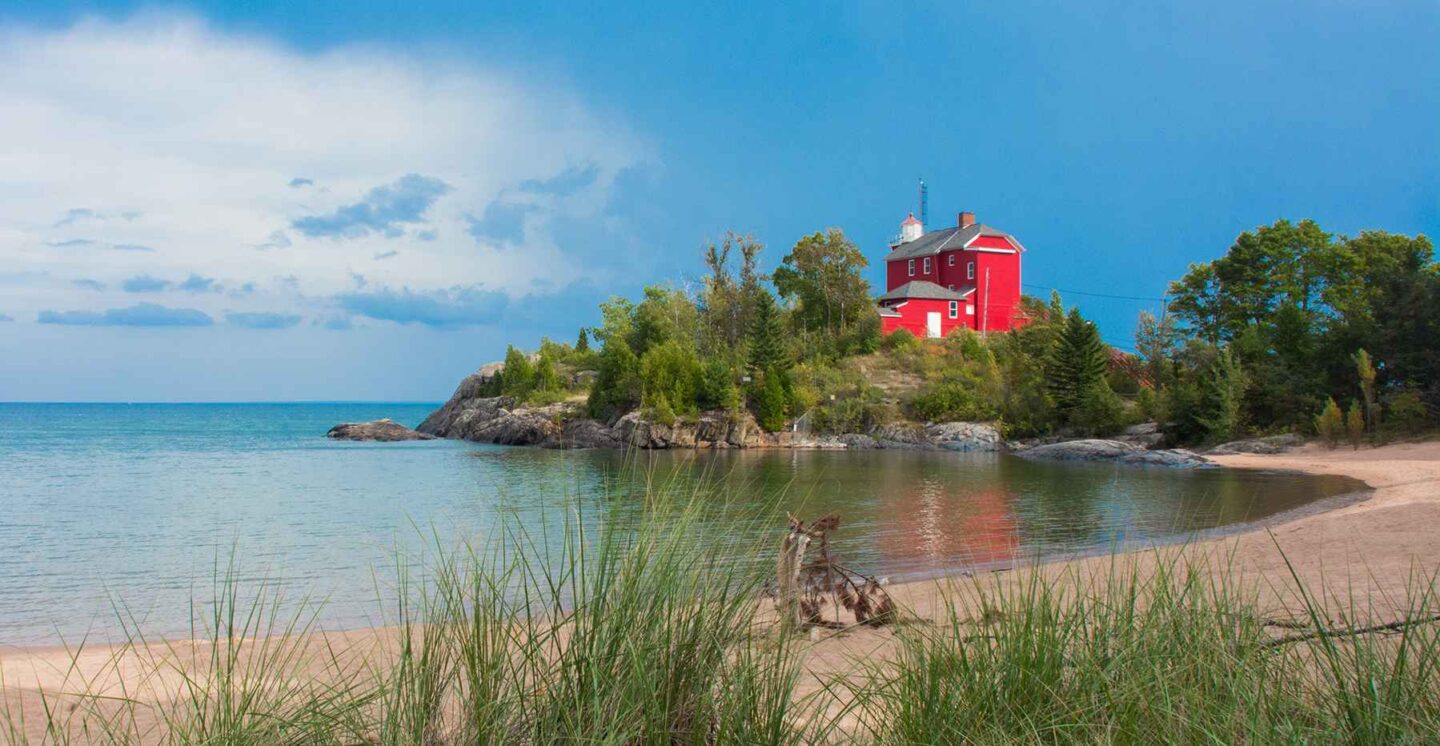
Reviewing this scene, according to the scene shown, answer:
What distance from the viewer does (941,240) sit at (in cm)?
5050

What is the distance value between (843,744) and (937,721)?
32cm

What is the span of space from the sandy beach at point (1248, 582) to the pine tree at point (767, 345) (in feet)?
78.9

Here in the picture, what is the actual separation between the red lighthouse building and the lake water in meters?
15.2

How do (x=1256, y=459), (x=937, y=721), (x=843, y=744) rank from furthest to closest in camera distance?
(x=1256, y=459) → (x=843, y=744) → (x=937, y=721)

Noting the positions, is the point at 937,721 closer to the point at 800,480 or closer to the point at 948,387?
the point at 800,480

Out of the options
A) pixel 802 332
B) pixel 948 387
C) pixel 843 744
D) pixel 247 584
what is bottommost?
pixel 247 584

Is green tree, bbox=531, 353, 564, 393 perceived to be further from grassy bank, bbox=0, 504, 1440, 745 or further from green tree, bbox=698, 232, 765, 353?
grassy bank, bbox=0, 504, 1440, 745

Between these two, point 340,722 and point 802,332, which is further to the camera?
point 802,332

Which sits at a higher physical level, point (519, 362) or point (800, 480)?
point (519, 362)

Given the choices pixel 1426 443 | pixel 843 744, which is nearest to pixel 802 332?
pixel 1426 443

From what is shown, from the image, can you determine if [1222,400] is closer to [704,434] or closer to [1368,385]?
[1368,385]

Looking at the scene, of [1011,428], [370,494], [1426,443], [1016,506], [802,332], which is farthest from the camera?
[802,332]

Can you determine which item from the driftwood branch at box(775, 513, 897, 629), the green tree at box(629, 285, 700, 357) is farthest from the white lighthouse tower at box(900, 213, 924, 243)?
the driftwood branch at box(775, 513, 897, 629)

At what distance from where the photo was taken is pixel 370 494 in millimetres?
20953
